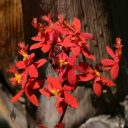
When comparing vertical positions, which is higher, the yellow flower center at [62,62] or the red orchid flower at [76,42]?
the red orchid flower at [76,42]

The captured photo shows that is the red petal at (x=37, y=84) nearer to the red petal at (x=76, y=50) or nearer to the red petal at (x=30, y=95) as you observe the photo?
the red petal at (x=30, y=95)

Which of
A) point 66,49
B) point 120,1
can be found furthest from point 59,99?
point 120,1

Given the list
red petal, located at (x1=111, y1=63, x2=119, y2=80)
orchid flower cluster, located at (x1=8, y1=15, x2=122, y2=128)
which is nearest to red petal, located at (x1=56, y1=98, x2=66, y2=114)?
orchid flower cluster, located at (x1=8, y1=15, x2=122, y2=128)

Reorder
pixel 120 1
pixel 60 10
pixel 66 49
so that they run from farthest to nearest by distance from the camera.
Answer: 1. pixel 120 1
2. pixel 60 10
3. pixel 66 49

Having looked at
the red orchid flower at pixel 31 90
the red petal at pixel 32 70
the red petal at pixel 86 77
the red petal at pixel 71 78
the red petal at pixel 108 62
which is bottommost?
the red orchid flower at pixel 31 90

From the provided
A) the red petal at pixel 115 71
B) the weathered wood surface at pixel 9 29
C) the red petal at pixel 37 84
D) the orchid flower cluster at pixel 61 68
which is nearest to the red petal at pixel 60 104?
the orchid flower cluster at pixel 61 68

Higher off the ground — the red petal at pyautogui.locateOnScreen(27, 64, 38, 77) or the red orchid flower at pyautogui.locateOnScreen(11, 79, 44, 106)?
the red petal at pyautogui.locateOnScreen(27, 64, 38, 77)

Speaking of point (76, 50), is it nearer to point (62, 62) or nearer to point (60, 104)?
point (62, 62)

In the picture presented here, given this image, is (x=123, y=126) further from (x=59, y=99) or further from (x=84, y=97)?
(x=59, y=99)

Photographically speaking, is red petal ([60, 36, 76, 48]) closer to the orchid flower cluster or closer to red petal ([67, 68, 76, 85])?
the orchid flower cluster
